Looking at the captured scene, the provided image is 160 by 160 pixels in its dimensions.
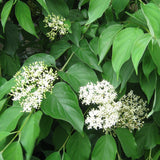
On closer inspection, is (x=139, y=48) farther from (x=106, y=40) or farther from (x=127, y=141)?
(x=127, y=141)

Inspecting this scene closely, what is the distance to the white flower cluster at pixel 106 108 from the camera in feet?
2.01

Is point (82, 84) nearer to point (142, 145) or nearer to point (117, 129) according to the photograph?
point (117, 129)

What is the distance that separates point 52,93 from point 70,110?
6 centimetres

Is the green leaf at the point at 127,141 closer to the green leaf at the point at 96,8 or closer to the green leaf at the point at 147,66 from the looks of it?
the green leaf at the point at 147,66

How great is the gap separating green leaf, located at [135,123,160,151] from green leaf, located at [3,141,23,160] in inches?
14.8

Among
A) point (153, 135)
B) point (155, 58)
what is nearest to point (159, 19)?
point (155, 58)

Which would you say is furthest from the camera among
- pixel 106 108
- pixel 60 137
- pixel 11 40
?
pixel 11 40

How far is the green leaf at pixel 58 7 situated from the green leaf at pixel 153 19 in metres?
0.28

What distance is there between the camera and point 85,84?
674 millimetres

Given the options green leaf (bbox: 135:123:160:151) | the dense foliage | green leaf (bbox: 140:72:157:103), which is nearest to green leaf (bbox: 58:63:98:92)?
the dense foliage

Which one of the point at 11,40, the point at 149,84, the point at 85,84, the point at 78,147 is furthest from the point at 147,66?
the point at 11,40

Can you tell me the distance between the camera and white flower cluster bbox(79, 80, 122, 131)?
612 millimetres

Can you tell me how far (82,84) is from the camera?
674 mm

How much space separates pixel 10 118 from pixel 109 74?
0.27 metres
